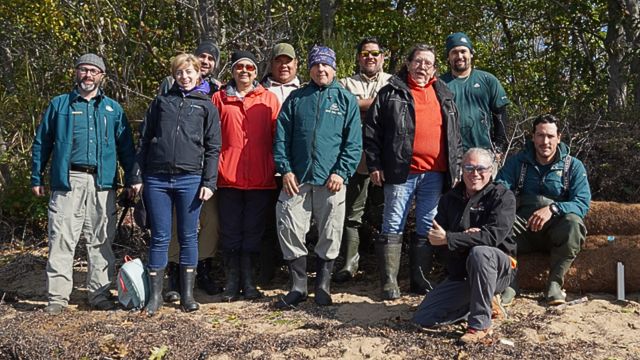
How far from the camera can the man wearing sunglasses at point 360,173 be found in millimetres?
5859

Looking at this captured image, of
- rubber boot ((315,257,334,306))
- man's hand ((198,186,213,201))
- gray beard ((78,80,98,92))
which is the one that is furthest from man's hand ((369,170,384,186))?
gray beard ((78,80,98,92))

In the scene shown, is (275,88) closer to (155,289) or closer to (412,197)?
(412,197)

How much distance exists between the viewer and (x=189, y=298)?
212 inches

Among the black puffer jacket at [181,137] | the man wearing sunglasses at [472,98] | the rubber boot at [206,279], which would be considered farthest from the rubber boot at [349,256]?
the black puffer jacket at [181,137]

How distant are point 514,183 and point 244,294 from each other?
7.61 feet

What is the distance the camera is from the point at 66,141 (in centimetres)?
530

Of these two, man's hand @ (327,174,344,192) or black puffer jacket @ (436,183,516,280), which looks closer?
black puffer jacket @ (436,183,516,280)

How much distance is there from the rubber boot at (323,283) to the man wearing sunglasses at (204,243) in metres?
0.96

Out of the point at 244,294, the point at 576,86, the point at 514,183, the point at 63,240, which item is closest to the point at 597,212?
the point at 514,183

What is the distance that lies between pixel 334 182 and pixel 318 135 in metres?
0.37

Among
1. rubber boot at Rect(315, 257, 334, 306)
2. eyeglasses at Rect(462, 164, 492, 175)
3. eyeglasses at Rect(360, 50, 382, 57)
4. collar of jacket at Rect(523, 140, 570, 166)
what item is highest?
eyeglasses at Rect(360, 50, 382, 57)

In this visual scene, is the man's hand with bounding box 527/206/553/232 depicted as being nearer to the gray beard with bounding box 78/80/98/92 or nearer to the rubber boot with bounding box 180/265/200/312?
the rubber boot with bounding box 180/265/200/312

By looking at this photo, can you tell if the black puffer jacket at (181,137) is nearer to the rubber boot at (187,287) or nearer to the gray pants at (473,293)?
the rubber boot at (187,287)

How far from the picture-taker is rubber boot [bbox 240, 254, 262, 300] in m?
5.63
